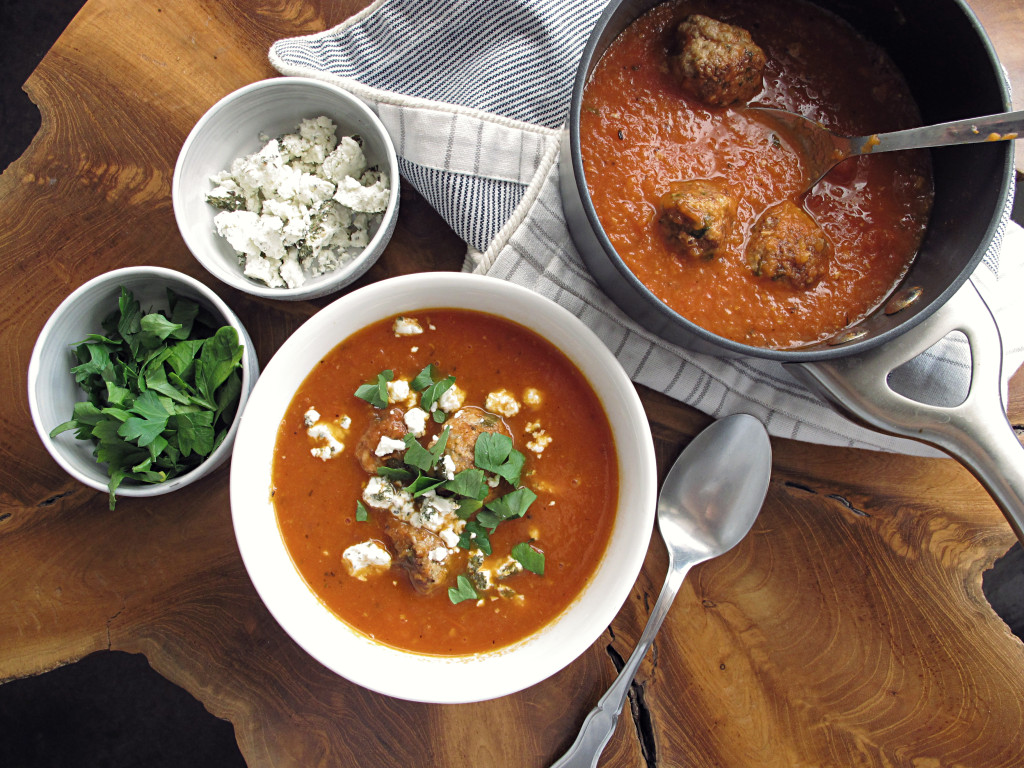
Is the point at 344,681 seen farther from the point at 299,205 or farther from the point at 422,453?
the point at 299,205

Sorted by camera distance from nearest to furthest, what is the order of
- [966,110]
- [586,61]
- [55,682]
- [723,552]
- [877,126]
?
[586,61], [966,110], [877,126], [723,552], [55,682]

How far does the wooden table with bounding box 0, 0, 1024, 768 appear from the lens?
2369mm

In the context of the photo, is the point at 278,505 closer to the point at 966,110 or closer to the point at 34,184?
the point at 34,184

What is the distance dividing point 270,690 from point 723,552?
1679 mm

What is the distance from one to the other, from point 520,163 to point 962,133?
1259 mm

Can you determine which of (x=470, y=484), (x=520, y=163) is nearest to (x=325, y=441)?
(x=470, y=484)

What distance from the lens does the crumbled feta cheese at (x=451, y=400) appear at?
209 centimetres

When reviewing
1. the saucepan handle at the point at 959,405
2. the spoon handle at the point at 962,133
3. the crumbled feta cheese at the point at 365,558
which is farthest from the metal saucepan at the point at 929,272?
the crumbled feta cheese at the point at 365,558

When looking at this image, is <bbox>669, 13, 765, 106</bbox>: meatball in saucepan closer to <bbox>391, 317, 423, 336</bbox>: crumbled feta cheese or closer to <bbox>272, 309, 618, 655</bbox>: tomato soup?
<bbox>272, 309, 618, 655</bbox>: tomato soup

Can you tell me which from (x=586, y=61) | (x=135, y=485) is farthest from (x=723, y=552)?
(x=135, y=485)

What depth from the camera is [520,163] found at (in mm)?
2307

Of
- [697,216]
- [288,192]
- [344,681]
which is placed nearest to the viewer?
[697,216]

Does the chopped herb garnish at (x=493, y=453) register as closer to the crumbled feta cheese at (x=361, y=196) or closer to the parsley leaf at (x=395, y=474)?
the parsley leaf at (x=395, y=474)

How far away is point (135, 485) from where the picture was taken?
2.25 m
